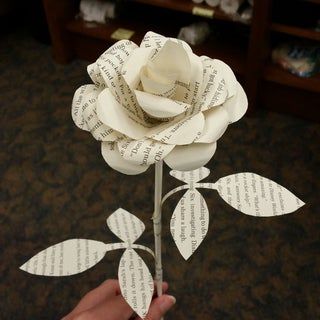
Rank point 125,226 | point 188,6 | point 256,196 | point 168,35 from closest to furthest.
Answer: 1. point 256,196
2. point 125,226
3. point 188,6
4. point 168,35

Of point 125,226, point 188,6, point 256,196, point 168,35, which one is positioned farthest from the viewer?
point 168,35

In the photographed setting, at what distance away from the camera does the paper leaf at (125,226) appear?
74 cm

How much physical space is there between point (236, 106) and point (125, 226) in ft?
1.03

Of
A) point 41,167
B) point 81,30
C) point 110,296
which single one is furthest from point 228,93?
point 81,30

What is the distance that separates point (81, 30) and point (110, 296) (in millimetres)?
1452

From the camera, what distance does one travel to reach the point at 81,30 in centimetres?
206

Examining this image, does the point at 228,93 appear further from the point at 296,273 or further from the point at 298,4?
the point at 298,4

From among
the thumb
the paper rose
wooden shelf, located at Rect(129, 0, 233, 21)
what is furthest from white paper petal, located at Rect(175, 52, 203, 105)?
wooden shelf, located at Rect(129, 0, 233, 21)

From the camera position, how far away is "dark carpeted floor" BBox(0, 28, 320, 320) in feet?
4.66

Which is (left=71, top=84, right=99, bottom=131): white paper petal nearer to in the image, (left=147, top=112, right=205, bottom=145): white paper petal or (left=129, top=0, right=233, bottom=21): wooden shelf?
(left=147, top=112, right=205, bottom=145): white paper petal

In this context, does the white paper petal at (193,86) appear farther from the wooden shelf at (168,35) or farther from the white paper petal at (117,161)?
the wooden shelf at (168,35)

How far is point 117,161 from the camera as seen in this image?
20.1 inches

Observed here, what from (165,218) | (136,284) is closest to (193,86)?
(136,284)

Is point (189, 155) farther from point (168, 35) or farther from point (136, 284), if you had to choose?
point (168, 35)
